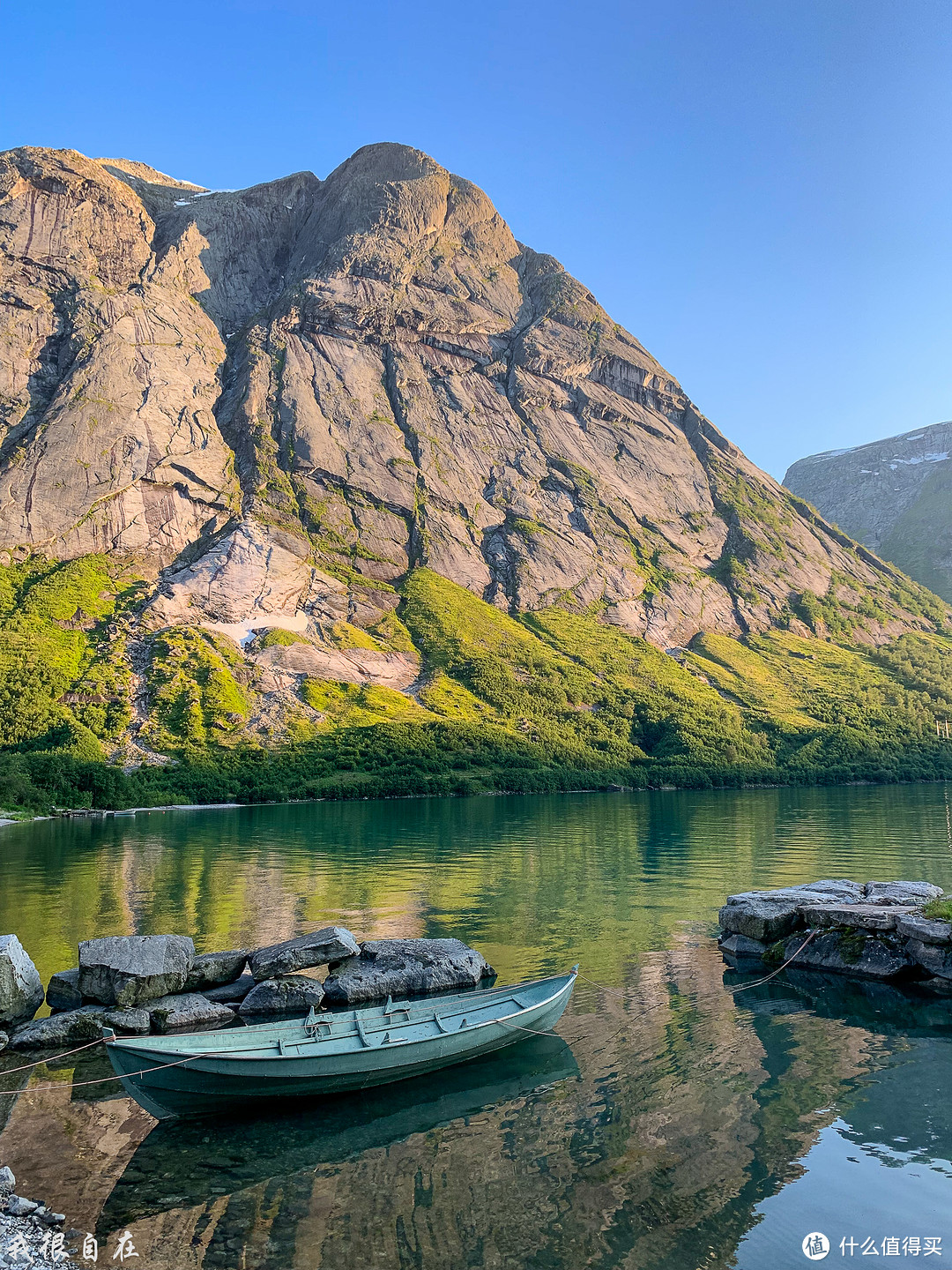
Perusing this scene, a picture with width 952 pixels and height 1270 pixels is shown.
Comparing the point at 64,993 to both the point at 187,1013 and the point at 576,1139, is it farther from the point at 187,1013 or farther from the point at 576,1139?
the point at 576,1139

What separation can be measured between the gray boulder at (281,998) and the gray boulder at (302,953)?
45.4 inches

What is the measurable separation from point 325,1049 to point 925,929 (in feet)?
66.6

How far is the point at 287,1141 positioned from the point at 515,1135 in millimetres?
4585

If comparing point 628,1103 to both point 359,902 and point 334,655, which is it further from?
point 334,655

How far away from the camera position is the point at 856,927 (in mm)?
28562

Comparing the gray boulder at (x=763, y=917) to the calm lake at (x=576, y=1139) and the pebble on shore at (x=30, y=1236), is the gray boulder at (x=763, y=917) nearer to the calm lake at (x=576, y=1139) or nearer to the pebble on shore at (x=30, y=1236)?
the calm lake at (x=576, y=1139)

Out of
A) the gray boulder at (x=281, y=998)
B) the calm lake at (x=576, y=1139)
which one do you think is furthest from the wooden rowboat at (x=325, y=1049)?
the gray boulder at (x=281, y=998)

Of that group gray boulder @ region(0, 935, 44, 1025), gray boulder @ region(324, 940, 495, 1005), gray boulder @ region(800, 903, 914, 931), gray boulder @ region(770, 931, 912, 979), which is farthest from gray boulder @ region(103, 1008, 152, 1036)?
gray boulder @ region(800, 903, 914, 931)

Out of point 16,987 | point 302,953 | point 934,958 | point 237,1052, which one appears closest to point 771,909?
point 934,958

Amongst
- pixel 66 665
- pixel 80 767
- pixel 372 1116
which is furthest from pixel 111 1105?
pixel 66 665

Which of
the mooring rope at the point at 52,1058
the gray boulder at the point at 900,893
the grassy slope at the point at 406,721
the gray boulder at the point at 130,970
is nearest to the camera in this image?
the mooring rope at the point at 52,1058

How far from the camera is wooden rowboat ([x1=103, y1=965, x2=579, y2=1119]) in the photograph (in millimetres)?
16297

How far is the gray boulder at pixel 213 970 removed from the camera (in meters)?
25.5

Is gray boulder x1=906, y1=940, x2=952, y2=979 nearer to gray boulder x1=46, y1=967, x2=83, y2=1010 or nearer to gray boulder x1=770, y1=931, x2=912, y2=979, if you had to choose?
gray boulder x1=770, y1=931, x2=912, y2=979
